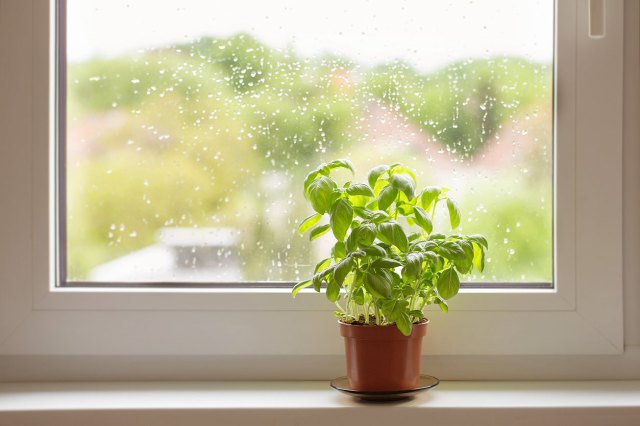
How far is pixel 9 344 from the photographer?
1295mm

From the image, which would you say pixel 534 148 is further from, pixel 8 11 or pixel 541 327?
pixel 8 11

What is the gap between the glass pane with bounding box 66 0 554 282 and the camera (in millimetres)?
1347

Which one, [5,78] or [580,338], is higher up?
[5,78]

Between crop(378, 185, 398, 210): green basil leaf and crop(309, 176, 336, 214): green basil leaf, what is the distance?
8 cm

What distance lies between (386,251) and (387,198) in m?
0.08

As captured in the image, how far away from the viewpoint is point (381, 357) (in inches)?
45.3

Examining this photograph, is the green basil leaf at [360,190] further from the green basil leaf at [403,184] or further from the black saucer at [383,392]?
the black saucer at [383,392]

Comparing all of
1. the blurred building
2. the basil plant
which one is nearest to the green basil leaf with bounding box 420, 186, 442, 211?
the basil plant

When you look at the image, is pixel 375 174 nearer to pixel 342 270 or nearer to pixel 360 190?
pixel 360 190

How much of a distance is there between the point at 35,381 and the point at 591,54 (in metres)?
1.09

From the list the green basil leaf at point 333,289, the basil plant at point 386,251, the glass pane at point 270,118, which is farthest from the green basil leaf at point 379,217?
the glass pane at point 270,118

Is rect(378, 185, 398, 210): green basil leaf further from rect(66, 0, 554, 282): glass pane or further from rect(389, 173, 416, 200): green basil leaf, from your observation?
rect(66, 0, 554, 282): glass pane

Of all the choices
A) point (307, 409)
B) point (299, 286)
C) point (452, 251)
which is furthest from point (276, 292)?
point (452, 251)

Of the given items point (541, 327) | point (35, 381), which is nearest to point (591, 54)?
point (541, 327)
